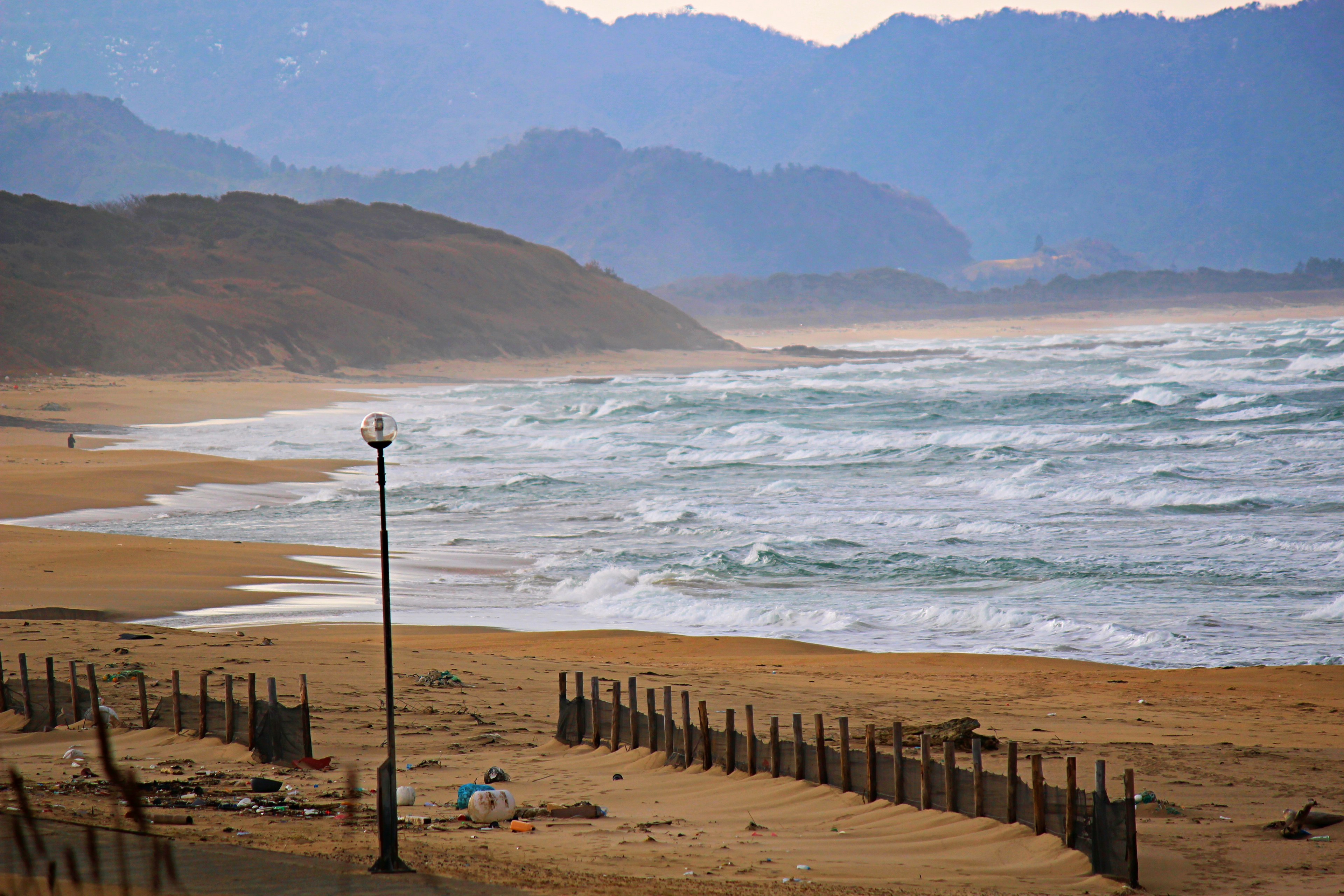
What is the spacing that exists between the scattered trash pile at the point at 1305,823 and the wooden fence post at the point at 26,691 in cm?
875

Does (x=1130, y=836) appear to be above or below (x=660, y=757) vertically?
above

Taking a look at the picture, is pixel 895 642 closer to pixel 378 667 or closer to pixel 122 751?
pixel 378 667

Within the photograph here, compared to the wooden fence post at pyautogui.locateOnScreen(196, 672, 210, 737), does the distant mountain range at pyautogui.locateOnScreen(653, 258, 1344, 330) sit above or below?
above

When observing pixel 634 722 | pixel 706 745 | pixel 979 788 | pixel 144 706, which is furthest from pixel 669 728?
pixel 144 706

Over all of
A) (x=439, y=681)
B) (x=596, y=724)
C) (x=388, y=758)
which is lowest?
(x=439, y=681)

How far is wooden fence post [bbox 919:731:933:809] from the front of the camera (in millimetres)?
7133

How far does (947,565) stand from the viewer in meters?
18.7

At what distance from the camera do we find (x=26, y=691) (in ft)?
30.2

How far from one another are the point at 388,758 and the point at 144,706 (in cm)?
395

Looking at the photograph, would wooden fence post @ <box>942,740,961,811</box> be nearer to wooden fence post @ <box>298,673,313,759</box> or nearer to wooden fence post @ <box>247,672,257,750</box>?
wooden fence post @ <box>298,673,313,759</box>

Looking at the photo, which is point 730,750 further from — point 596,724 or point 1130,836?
point 1130,836

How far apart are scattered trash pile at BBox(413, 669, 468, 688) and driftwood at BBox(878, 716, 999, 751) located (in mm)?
4004

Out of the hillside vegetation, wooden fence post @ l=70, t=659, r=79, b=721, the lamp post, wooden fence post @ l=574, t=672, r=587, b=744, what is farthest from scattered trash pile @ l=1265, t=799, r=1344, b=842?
the hillside vegetation

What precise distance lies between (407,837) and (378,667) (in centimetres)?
523
